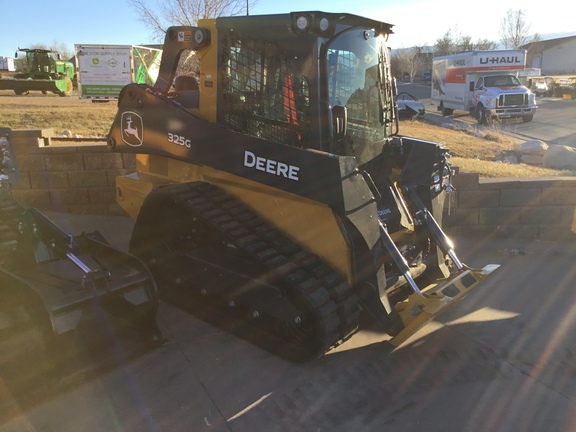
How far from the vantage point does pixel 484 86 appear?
24.8 m

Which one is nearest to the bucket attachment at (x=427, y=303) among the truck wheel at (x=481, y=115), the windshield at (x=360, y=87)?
the windshield at (x=360, y=87)

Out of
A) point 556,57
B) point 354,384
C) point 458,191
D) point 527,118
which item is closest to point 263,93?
point 354,384

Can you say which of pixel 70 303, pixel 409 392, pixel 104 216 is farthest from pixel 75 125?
pixel 409 392

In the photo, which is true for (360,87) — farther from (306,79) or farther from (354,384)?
(354,384)

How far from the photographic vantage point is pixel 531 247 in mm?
6480

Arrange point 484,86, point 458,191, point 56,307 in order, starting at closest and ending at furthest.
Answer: point 56,307
point 458,191
point 484,86

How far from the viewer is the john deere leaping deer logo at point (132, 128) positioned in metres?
4.98

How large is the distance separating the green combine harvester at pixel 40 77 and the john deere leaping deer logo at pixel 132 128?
97.7ft

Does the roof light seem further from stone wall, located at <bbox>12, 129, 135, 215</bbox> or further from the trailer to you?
the trailer

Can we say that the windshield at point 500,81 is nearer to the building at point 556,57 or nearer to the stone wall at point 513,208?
the stone wall at point 513,208

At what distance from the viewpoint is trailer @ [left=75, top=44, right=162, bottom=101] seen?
2275 cm

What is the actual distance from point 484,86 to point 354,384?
24.3m

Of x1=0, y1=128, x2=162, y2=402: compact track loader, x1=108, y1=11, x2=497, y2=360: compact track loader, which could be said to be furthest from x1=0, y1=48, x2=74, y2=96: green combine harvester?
x1=0, y1=128, x2=162, y2=402: compact track loader

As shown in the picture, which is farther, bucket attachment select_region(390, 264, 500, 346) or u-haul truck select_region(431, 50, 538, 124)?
u-haul truck select_region(431, 50, 538, 124)
